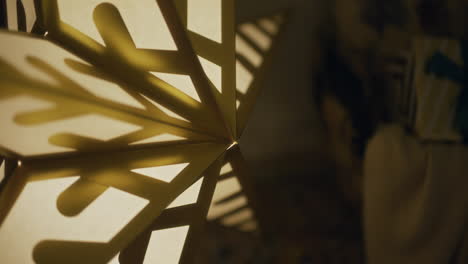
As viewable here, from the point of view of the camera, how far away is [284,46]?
1623 mm

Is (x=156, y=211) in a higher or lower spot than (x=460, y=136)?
higher

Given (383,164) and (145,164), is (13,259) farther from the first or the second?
(383,164)

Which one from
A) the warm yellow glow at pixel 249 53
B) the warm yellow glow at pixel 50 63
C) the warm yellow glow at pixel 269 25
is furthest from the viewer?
the warm yellow glow at pixel 269 25

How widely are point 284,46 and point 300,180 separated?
68 centimetres

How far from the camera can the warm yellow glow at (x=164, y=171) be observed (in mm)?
469

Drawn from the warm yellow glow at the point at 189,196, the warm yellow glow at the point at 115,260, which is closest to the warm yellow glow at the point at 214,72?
the warm yellow glow at the point at 189,196

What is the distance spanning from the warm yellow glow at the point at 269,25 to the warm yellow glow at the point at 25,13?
1.88 ft

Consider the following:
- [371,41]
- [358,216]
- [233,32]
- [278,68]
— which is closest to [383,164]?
[358,216]

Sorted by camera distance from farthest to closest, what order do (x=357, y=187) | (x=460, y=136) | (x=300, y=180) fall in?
(x=300, y=180)
(x=357, y=187)
(x=460, y=136)

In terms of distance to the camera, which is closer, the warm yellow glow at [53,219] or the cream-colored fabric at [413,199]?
the warm yellow glow at [53,219]

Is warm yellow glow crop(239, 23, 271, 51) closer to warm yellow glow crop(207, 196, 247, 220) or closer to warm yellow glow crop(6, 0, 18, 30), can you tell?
warm yellow glow crop(207, 196, 247, 220)

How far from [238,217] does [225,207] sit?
0.05 metres

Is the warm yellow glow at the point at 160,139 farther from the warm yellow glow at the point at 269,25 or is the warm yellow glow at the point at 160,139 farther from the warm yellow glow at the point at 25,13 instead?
the warm yellow glow at the point at 269,25

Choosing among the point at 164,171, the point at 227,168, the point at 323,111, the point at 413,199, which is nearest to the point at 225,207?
the point at 227,168
